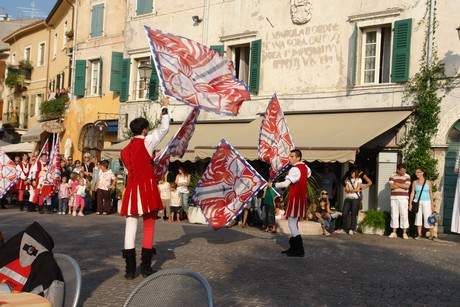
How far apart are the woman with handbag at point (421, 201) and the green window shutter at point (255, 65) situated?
7.20 meters

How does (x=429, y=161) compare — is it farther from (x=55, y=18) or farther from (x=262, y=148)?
(x=55, y=18)

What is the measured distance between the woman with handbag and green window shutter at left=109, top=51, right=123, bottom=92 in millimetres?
14828

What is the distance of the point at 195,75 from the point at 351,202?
859cm

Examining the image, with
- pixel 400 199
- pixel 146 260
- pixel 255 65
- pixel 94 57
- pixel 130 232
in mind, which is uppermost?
pixel 94 57

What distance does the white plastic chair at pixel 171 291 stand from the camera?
11.7 feet

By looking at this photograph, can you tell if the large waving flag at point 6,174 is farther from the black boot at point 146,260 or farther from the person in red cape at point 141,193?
the black boot at point 146,260

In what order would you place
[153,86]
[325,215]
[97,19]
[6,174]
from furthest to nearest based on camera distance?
[97,19]
[153,86]
[325,215]
[6,174]

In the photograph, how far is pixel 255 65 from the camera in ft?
69.4

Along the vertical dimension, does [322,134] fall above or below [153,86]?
below

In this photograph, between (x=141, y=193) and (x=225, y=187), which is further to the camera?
(x=225, y=187)

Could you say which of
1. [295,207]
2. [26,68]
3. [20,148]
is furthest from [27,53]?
[295,207]

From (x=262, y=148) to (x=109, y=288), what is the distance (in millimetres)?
4940

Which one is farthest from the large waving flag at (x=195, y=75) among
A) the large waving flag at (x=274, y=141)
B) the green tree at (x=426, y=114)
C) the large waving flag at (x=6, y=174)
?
the green tree at (x=426, y=114)

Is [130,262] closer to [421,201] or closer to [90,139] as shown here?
[421,201]
